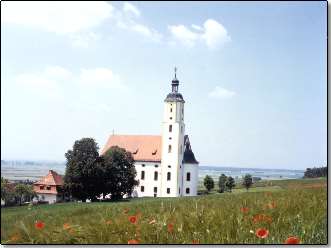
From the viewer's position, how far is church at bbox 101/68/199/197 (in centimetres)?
333

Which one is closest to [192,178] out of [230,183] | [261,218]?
[230,183]

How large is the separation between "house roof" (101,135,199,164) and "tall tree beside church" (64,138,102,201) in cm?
13

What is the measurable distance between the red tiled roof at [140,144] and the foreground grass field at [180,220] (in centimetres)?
51

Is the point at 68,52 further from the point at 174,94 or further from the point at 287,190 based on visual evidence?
the point at 287,190

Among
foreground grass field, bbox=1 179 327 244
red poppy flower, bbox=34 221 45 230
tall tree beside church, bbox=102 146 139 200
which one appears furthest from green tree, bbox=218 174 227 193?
red poppy flower, bbox=34 221 45 230

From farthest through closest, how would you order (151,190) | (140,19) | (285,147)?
(151,190) → (285,147) → (140,19)

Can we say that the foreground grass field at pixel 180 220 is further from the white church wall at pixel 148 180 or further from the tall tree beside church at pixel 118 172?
the white church wall at pixel 148 180

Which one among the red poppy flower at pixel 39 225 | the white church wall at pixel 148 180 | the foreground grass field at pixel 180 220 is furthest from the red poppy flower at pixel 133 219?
the white church wall at pixel 148 180

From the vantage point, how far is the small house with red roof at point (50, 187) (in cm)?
321

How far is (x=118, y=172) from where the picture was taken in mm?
3834

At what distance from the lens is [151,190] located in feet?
12.2

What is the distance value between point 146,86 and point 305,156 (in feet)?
4.80

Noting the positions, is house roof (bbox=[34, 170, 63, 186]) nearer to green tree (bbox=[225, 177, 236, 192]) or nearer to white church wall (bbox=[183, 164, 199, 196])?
white church wall (bbox=[183, 164, 199, 196])

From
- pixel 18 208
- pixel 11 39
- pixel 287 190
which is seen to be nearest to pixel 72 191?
pixel 18 208
